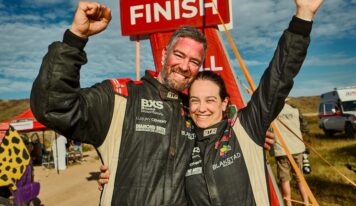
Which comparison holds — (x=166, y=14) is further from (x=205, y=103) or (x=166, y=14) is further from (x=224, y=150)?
(x=224, y=150)

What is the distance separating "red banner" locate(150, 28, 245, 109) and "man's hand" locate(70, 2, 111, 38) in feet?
10.1

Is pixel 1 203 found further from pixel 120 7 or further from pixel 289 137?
pixel 289 137

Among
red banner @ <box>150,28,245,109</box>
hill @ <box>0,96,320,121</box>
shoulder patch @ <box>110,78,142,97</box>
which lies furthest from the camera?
hill @ <box>0,96,320,121</box>

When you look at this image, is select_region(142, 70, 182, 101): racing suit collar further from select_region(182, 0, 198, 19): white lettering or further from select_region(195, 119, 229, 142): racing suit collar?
select_region(182, 0, 198, 19): white lettering

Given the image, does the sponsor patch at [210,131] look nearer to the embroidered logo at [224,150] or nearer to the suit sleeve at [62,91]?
the embroidered logo at [224,150]

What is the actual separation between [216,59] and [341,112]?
49.0ft

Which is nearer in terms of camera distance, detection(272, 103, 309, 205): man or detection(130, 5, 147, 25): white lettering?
detection(130, 5, 147, 25): white lettering

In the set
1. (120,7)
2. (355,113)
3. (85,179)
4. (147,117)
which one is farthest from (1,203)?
(355,113)

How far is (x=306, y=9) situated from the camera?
198 centimetres

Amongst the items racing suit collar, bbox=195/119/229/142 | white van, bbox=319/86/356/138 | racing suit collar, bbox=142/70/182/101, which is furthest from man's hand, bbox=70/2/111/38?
white van, bbox=319/86/356/138

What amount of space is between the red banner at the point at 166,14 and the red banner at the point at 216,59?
0.44ft

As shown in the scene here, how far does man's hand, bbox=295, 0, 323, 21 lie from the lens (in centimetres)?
198

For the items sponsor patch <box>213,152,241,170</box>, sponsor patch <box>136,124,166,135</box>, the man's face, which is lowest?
sponsor patch <box>213,152,241,170</box>

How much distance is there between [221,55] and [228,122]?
9.41ft
